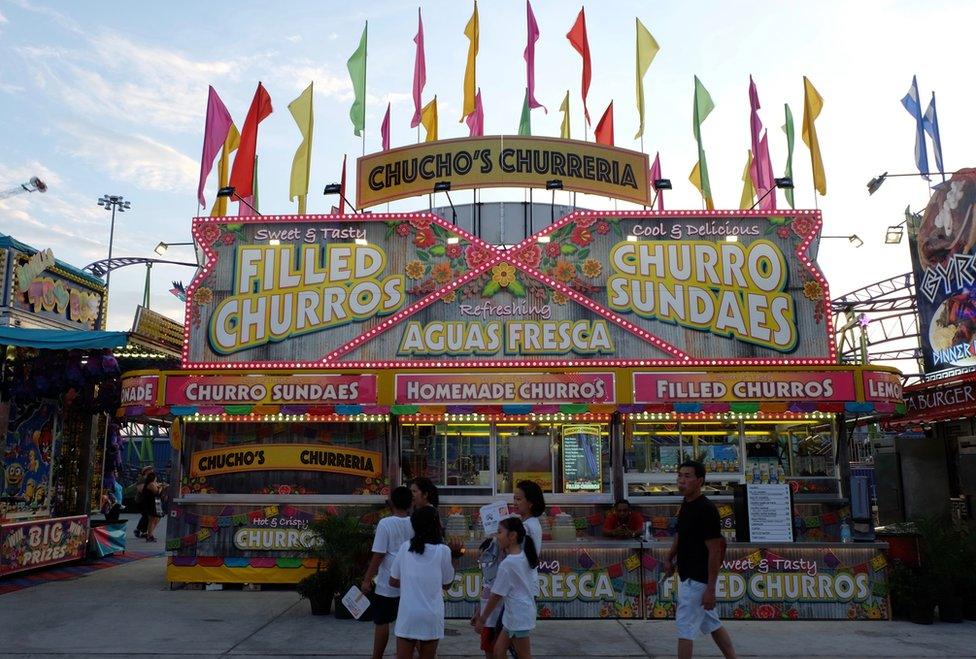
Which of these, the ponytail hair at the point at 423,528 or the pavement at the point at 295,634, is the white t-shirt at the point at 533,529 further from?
the pavement at the point at 295,634

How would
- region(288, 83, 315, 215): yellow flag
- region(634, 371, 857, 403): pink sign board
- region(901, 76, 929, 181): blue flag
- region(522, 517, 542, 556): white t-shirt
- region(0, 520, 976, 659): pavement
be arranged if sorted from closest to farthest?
1. region(522, 517, 542, 556): white t-shirt
2. region(0, 520, 976, 659): pavement
3. region(634, 371, 857, 403): pink sign board
4. region(288, 83, 315, 215): yellow flag
5. region(901, 76, 929, 181): blue flag

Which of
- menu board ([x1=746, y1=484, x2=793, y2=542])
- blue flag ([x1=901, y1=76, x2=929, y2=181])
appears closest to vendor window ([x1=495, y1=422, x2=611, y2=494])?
menu board ([x1=746, y1=484, x2=793, y2=542])

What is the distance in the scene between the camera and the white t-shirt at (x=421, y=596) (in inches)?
216

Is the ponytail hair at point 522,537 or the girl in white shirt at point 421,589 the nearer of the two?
the girl in white shirt at point 421,589

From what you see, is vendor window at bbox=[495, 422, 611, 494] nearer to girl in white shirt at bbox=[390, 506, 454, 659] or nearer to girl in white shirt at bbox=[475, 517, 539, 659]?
girl in white shirt at bbox=[475, 517, 539, 659]

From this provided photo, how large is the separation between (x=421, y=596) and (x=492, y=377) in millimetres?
5934

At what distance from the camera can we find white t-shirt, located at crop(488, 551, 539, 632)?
5.84 metres

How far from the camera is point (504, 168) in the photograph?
47.8ft

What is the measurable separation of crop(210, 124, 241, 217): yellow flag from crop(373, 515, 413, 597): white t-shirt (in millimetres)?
11344

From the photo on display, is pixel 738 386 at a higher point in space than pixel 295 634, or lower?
higher

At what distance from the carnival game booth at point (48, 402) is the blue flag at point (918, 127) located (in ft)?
56.8

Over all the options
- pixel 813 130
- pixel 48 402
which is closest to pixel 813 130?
pixel 813 130

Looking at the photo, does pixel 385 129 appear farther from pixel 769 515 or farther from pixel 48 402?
pixel 769 515

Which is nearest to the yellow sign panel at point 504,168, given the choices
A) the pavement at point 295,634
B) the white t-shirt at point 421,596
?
the pavement at point 295,634
